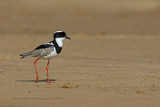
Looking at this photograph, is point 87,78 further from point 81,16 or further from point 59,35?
point 81,16

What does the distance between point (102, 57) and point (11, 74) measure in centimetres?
502

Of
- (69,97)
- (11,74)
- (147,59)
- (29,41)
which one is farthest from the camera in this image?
(29,41)

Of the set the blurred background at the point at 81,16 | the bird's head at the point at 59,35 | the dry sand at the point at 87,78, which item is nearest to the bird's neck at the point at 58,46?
the bird's head at the point at 59,35

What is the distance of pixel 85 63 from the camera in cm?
1484

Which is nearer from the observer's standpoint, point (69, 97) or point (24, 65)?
point (69, 97)

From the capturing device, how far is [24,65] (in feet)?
46.1

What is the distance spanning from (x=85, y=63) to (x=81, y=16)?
810 inches

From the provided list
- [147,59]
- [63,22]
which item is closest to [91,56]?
[147,59]

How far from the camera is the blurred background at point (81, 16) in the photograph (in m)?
29.1

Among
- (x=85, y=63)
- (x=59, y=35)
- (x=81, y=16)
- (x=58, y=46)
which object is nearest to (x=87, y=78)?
(x=58, y=46)

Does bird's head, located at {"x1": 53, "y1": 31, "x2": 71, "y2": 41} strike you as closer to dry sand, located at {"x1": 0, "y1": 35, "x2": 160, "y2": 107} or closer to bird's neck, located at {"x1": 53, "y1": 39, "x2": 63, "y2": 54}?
bird's neck, located at {"x1": 53, "y1": 39, "x2": 63, "y2": 54}

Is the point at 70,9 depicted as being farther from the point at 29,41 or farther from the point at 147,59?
the point at 147,59

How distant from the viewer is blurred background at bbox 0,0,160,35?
95.4 feet

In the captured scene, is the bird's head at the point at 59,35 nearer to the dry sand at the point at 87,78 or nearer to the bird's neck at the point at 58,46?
the bird's neck at the point at 58,46
